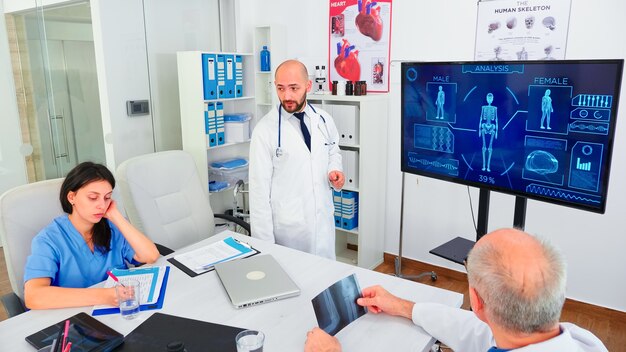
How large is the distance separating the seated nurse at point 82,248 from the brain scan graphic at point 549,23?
2.63 metres

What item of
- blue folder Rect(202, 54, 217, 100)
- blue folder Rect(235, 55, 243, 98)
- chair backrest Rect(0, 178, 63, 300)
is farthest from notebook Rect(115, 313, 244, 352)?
blue folder Rect(235, 55, 243, 98)

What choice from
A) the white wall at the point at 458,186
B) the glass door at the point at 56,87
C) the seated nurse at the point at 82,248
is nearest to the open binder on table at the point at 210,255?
the seated nurse at the point at 82,248

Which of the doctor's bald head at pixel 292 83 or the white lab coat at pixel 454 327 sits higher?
the doctor's bald head at pixel 292 83

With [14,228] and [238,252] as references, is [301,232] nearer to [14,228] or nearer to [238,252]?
[238,252]

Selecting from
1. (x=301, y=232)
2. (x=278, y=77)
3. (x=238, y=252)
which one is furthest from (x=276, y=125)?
(x=238, y=252)

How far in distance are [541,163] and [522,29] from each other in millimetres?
1382

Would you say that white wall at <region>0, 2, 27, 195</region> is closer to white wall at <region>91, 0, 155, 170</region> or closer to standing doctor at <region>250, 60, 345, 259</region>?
white wall at <region>91, 0, 155, 170</region>

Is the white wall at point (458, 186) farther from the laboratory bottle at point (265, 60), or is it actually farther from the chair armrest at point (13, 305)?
the chair armrest at point (13, 305)

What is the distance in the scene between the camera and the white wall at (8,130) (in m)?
2.57

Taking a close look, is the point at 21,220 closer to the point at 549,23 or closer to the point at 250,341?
the point at 250,341

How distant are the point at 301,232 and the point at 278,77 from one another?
87 centimetres

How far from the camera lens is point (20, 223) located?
73.4 inches

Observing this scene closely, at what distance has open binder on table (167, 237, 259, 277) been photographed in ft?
6.33

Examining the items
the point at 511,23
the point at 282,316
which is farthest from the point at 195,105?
the point at 511,23
